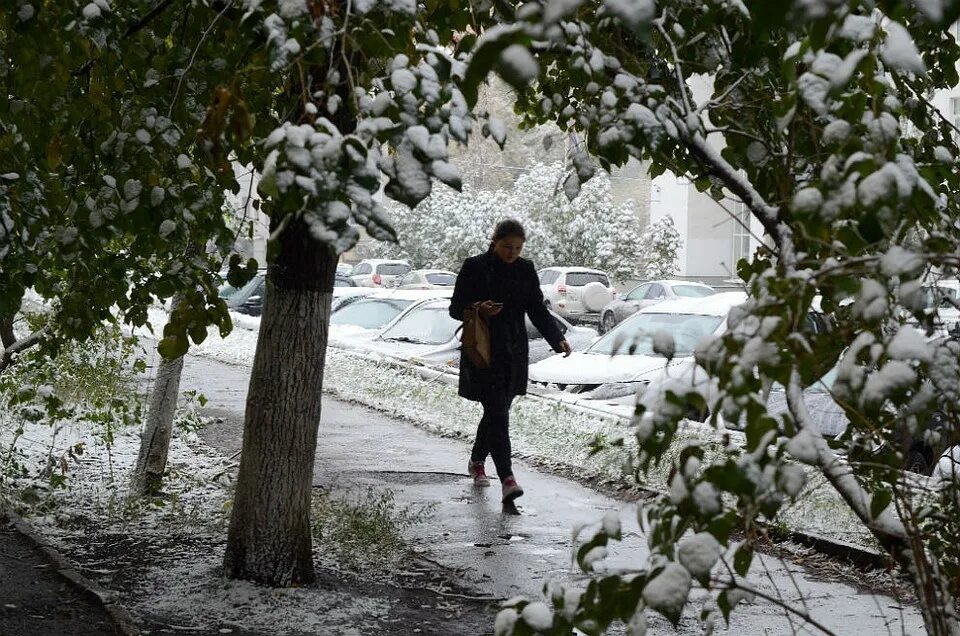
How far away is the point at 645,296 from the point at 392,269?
13.1m

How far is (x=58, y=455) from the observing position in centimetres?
1014

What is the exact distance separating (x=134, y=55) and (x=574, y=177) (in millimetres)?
2280

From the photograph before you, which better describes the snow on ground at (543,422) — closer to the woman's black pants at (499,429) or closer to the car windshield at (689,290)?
the woman's black pants at (499,429)

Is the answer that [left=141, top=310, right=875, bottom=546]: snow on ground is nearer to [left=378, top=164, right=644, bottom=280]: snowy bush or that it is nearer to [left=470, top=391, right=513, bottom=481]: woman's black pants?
[left=470, top=391, right=513, bottom=481]: woman's black pants

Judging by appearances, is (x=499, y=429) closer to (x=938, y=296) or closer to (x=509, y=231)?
(x=509, y=231)

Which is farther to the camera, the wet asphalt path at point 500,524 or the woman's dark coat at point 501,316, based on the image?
the woman's dark coat at point 501,316

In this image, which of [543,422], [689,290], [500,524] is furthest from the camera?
[689,290]

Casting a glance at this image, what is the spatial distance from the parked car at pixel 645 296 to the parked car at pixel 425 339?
15.1 m

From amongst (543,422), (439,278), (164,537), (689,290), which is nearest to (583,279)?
(689,290)

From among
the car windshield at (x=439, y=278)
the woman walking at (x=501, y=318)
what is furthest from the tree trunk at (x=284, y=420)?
the car windshield at (x=439, y=278)

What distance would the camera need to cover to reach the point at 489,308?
29.3 feet

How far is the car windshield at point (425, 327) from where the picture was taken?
63.0 feet

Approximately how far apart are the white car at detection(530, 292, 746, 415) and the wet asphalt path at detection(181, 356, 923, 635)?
5.81ft

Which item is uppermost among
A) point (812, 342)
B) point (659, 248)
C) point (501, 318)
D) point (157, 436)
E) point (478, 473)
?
point (659, 248)
